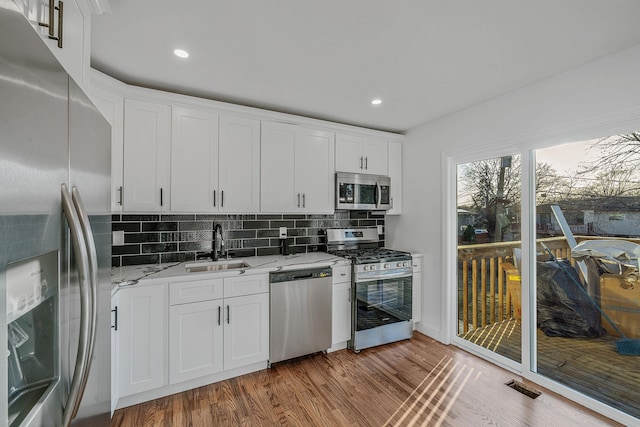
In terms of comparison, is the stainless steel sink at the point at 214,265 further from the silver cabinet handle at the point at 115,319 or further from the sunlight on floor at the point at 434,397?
the sunlight on floor at the point at 434,397

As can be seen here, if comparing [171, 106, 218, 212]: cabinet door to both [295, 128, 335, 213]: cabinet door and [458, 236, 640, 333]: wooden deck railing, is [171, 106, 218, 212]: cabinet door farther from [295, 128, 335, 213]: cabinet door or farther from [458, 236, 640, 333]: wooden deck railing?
[458, 236, 640, 333]: wooden deck railing

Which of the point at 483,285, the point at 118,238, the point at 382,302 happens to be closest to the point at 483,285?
the point at 483,285

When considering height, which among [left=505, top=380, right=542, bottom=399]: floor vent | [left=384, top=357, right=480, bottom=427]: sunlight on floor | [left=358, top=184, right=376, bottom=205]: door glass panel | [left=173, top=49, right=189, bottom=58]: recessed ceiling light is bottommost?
[left=384, top=357, right=480, bottom=427]: sunlight on floor

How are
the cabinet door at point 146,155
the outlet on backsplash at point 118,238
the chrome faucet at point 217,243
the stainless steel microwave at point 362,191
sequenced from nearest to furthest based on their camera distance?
the cabinet door at point 146,155, the outlet on backsplash at point 118,238, the chrome faucet at point 217,243, the stainless steel microwave at point 362,191

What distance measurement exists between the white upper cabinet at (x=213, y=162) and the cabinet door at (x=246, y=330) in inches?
35.1

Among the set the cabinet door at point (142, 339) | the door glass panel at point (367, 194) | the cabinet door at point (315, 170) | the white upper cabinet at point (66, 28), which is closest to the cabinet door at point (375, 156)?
the door glass panel at point (367, 194)

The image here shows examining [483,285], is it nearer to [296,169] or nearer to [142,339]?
[296,169]

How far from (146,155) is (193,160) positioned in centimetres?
37

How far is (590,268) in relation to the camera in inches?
88.4

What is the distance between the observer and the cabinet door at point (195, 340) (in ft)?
7.42

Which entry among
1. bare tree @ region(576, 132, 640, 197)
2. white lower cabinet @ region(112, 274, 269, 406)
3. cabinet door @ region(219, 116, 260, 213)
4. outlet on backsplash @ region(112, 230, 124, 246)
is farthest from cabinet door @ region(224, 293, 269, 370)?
bare tree @ region(576, 132, 640, 197)

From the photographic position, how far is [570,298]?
236cm

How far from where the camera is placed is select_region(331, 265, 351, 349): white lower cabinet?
2.98 m

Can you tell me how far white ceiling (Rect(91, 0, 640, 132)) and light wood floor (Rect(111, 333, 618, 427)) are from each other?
8.33ft
